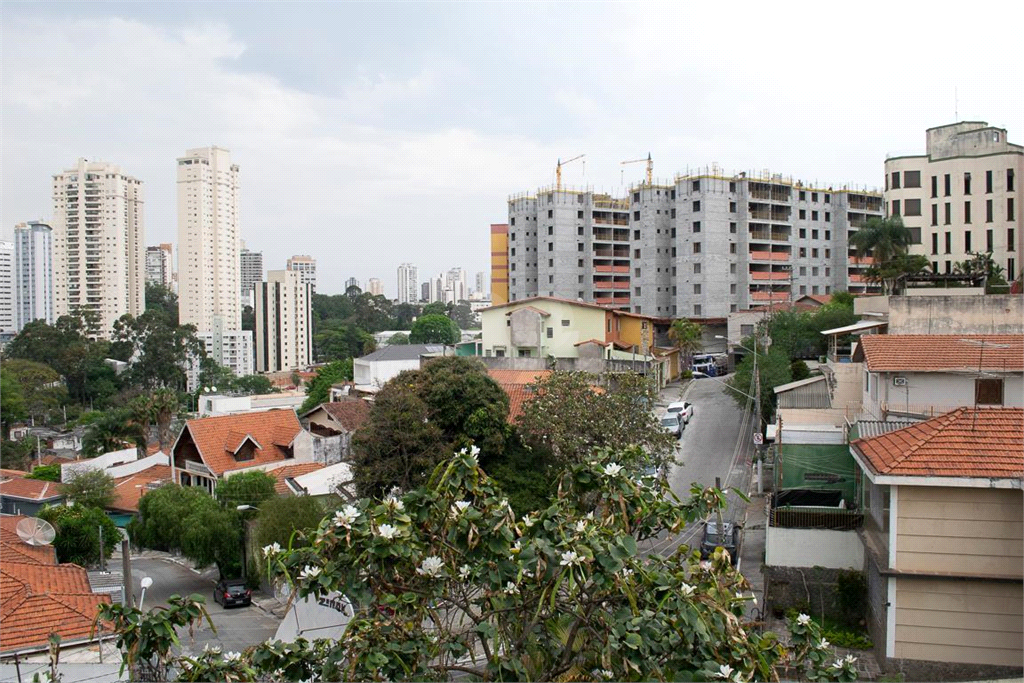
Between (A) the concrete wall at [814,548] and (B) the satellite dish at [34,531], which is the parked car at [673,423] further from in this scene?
(B) the satellite dish at [34,531]

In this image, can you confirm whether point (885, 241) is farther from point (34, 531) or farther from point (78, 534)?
point (34, 531)

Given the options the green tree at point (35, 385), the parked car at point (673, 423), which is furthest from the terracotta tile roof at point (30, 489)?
the green tree at point (35, 385)

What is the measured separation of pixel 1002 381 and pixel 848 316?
14.2 metres

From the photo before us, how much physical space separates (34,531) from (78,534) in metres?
4.79

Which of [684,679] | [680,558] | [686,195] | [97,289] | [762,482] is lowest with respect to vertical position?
[762,482]

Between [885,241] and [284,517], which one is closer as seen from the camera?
[284,517]

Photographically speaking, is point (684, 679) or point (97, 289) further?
point (97, 289)

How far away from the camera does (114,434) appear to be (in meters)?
34.0

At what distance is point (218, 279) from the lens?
2653 inches

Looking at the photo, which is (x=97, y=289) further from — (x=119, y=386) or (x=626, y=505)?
(x=626, y=505)

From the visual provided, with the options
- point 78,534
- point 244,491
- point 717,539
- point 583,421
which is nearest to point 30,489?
point 78,534

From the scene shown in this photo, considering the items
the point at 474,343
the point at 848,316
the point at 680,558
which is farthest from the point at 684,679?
the point at 474,343

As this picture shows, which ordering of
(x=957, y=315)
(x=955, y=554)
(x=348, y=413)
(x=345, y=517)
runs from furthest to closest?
(x=348, y=413) → (x=957, y=315) → (x=955, y=554) → (x=345, y=517)

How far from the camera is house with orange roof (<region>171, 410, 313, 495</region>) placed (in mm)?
22547
